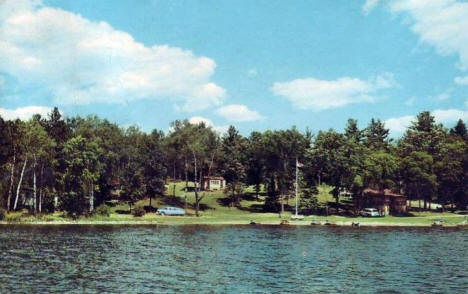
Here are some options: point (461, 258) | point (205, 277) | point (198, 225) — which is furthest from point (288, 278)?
point (198, 225)

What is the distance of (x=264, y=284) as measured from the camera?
130ft

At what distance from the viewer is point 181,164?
14150cm

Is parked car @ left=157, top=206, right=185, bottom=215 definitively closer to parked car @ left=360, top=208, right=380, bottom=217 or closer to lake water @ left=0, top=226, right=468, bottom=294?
lake water @ left=0, top=226, right=468, bottom=294

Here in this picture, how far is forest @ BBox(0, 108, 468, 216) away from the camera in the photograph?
11500cm

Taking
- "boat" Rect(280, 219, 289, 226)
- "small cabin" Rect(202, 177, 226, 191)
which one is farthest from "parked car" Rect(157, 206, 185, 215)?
"small cabin" Rect(202, 177, 226, 191)

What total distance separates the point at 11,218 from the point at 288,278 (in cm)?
7542

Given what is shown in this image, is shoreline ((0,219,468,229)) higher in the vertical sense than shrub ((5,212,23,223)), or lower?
lower

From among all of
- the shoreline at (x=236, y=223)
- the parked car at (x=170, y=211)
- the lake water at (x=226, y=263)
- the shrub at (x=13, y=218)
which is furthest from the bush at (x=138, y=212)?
the lake water at (x=226, y=263)

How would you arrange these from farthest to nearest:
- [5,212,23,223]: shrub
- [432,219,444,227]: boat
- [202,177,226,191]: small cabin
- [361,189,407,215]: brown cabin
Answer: [202,177,226,191]: small cabin
[361,189,407,215]: brown cabin
[432,219,444,227]: boat
[5,212,23,223]: shrub

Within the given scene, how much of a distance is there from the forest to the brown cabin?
2973mm

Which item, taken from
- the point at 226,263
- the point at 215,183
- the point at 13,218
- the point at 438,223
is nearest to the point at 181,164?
the point at 215,183

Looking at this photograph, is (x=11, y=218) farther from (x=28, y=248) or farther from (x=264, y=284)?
(x=264, y=284)

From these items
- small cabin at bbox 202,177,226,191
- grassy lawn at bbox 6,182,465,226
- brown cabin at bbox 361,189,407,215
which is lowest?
grassy lawn at bbox 6,182,465,226

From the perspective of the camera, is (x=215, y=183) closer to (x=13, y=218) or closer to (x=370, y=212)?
(x=370, y=212)
